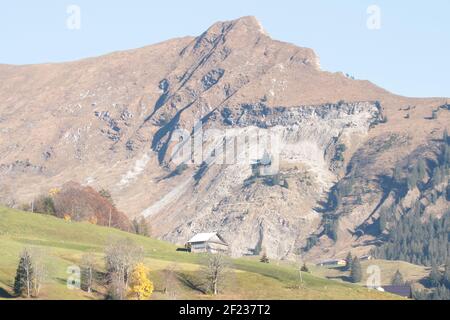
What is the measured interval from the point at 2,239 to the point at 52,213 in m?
48.8

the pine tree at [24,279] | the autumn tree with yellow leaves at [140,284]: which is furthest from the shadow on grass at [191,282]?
the pine tree at [24,279]

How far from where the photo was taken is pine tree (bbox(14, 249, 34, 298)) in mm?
108875

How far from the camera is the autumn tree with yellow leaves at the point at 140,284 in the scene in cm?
11500

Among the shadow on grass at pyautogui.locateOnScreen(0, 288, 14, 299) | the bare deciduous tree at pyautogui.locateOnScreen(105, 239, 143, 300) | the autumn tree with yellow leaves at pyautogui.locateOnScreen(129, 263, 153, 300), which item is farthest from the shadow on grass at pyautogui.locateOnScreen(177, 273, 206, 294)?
the shadow on grass at pyautogui.locateOnScreen(0, 288, 14, 299)

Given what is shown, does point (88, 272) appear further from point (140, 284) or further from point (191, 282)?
point (191, 282)

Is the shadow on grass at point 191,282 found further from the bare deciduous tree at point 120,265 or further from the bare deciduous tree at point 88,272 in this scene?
the bare deciduous tree at point 88,272

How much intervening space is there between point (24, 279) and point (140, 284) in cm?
1361

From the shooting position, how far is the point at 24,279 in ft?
363

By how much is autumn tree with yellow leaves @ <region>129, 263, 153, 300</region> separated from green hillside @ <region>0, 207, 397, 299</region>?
114cm

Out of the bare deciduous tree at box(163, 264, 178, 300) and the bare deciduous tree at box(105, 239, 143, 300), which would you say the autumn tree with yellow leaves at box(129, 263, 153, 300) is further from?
the bare deciduous tree at box(163, 264, 178, 300)

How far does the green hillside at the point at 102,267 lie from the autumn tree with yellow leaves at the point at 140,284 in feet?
3.75

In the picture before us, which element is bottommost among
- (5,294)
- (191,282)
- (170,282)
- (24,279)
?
(191,282)

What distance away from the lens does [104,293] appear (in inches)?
4555

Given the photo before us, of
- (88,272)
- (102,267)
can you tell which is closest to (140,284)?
(88,272)
